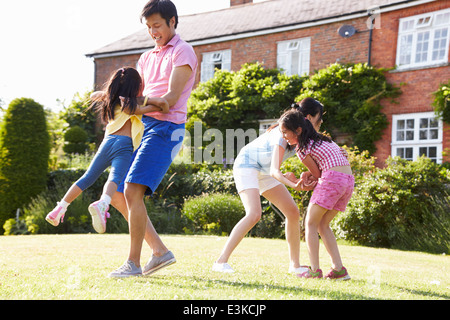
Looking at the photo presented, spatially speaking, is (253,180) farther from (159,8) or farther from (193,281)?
(159,8)

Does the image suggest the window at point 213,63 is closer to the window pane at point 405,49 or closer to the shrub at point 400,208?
the window pane at point 405,49

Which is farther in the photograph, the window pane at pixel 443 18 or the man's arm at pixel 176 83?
the window pane at pixel 443 18

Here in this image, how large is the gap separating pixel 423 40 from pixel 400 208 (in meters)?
7.32

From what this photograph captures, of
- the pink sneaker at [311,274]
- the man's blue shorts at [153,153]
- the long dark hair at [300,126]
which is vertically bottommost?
the pink sneaker at [311,274]

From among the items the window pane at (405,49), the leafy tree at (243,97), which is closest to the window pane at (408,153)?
the window pane at (405,49)

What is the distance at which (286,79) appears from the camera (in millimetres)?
17141

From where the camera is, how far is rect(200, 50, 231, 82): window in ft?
64.2

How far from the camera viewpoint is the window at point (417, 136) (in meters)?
14.8

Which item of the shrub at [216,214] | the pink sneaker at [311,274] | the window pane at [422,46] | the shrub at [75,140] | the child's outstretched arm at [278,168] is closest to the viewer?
the child's outstretched arm at [278,168]

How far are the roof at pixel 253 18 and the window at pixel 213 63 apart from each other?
65cm

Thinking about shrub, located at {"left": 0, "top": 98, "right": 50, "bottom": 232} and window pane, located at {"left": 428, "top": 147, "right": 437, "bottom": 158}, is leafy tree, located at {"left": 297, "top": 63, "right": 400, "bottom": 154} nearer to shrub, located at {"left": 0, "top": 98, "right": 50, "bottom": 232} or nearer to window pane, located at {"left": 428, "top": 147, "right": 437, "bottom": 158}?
window pane, located at {"left": 428, "top": 147, "right": 437, "bottom": 158}

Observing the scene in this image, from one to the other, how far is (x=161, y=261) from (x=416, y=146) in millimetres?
12920

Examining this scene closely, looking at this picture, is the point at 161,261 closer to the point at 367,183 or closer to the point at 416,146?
the point at 367,183
